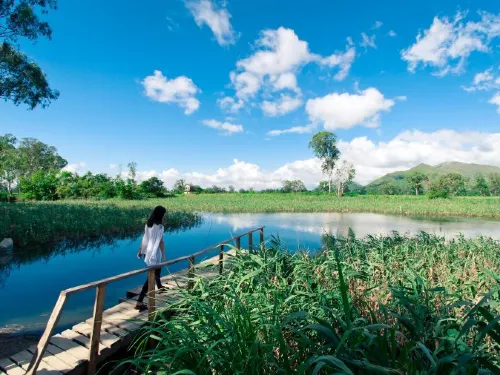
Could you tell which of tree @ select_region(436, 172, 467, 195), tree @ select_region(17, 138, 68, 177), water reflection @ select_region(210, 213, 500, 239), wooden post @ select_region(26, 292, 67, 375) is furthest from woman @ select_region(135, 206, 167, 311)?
tree @ select_region(436, 172, 467, 195)

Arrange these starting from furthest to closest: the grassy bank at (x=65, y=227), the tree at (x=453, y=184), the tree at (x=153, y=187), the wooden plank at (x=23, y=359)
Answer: the tree at (x=453, y=184) → the tree at (x=153, y=187) → the grassy bank at (x=65, y=227) → the wooden plank at (x=23, y=359)

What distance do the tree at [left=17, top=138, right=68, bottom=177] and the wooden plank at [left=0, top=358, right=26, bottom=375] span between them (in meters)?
56.4

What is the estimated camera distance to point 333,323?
9.05 ft

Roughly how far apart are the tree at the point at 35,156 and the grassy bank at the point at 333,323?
189 ft

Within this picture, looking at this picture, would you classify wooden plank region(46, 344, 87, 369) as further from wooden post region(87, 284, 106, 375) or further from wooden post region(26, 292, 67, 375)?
wooden post region(26, 292, 67, 375)

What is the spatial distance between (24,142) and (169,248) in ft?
183

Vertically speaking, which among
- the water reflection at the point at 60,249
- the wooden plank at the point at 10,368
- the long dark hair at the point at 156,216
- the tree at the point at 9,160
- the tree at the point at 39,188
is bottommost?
the water reflection at the point at 60,249

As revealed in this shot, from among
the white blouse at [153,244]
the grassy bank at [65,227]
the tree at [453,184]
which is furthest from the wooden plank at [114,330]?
the tree at [453,184]

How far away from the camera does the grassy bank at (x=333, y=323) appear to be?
1612 mm

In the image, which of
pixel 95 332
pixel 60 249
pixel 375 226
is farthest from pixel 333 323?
pixel 375 226

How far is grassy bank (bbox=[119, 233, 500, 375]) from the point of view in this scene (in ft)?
5.29

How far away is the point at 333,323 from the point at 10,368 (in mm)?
3335

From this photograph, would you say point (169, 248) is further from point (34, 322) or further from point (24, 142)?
point (24, 142)

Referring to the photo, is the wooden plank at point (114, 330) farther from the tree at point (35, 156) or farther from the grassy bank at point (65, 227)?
the tree at point (35, 156)
